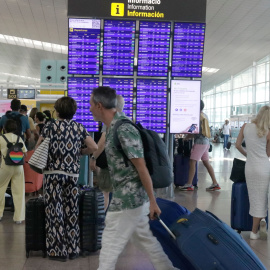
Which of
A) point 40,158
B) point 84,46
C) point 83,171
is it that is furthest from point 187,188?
point 40,158

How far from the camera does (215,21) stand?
725 inches

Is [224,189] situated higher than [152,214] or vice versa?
[152,214]

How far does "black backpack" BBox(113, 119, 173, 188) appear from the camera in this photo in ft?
9.30

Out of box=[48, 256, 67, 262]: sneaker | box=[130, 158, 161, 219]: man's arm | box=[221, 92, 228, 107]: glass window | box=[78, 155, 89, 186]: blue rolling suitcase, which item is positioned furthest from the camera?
box=[221, 92, 228, 107]: glass window

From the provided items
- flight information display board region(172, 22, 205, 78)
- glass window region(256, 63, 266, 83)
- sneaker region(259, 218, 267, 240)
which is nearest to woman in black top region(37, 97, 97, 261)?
sneaker region(259, 218, 267, 240)

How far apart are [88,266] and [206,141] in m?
5.18

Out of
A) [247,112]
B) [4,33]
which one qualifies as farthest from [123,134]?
[247,112]

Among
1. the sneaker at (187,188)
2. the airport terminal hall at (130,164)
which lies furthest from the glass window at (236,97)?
the sneaker at (187,188)

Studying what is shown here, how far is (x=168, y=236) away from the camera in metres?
3.28

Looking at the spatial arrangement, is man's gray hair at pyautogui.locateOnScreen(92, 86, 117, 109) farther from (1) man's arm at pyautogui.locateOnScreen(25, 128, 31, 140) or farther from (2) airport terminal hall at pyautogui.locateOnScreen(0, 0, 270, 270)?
(1) man's arm at pyautogui.locateOnScreen(25, 128, 31, 140)

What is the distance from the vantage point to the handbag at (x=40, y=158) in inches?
149

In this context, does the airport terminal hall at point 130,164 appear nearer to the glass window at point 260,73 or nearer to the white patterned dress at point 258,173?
the white patterned dress at point 258,173

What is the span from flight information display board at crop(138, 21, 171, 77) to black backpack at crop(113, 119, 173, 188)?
168 inches

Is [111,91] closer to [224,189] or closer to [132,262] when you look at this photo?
[132,262]
